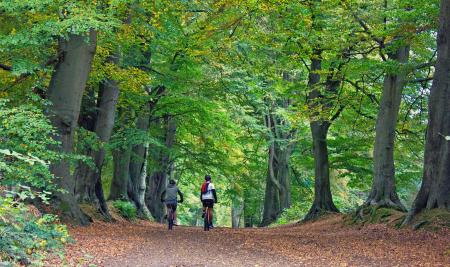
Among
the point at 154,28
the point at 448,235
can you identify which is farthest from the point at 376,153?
the point at 154,28

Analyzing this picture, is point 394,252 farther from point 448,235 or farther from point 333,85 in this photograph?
point 333,85

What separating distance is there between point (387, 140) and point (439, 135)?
5015mm

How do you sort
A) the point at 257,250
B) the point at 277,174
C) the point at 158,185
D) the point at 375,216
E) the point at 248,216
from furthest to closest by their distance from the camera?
the point at 248,216 < the point at 158,185 < the point at 277,174 < the point at 375,216 < the point at 257,250

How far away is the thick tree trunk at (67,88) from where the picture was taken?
13.5m

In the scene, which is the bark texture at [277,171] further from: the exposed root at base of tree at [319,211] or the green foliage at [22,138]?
the green foliage at [22,138]

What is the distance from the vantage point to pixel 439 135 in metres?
13.6

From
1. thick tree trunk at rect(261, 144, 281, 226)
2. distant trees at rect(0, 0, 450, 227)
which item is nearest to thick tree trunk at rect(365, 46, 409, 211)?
distant trees at rect(0, 0, 450, 227)

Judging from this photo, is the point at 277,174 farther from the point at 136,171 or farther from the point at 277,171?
the point at 136,171

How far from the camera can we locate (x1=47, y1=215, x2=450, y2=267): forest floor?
9.10 metres

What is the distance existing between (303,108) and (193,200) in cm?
3078

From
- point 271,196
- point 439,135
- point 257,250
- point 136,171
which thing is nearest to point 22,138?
point 257,250

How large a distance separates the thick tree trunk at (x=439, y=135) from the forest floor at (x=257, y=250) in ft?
3.29

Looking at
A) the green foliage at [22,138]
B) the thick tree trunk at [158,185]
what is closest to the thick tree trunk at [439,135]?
the green foliage at [22,138]

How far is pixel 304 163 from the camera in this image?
29703mm
